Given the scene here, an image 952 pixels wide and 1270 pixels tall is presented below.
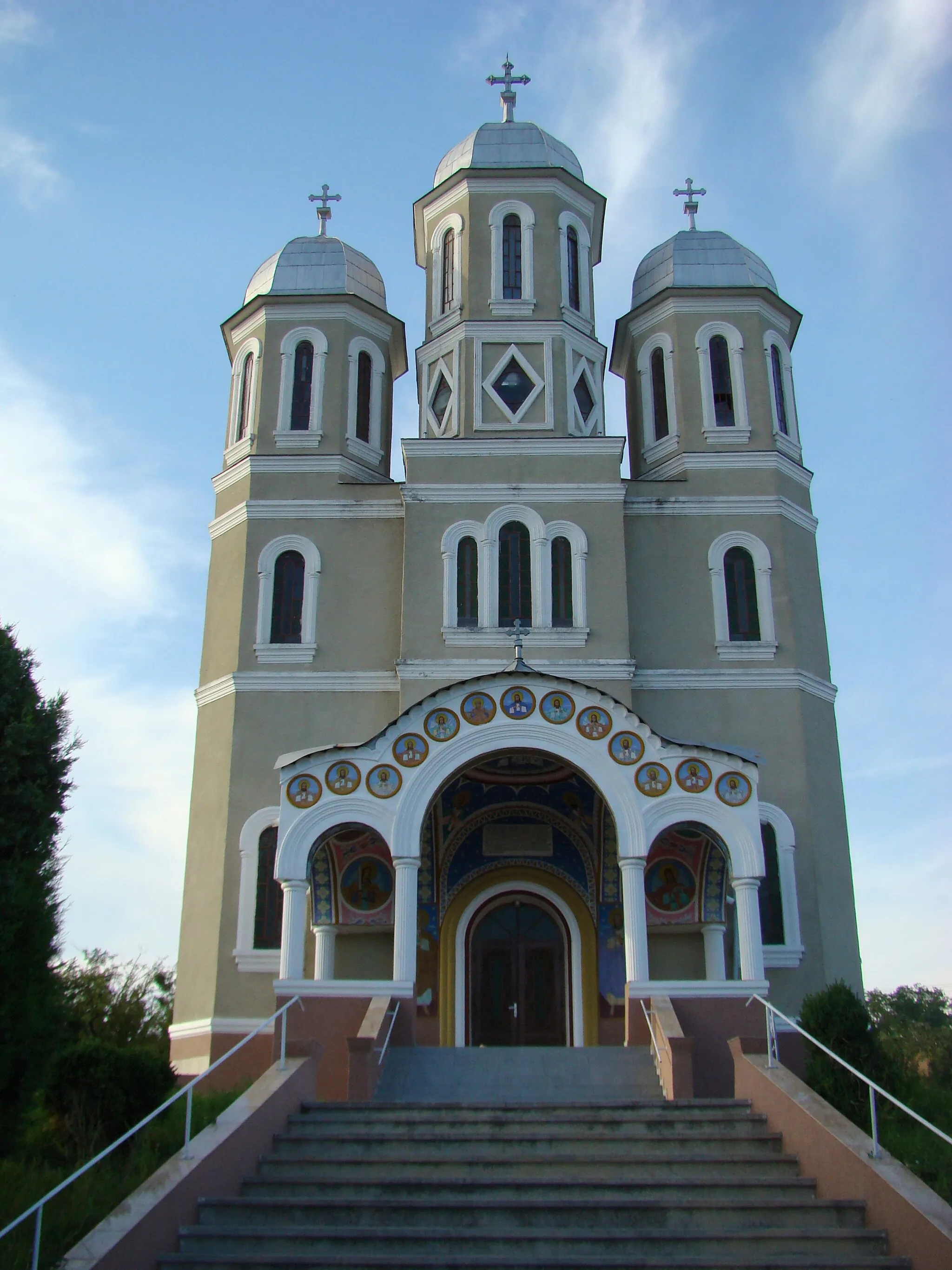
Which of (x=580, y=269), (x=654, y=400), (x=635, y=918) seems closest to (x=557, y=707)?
(x=635, y=918)

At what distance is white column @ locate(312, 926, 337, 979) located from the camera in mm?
17453

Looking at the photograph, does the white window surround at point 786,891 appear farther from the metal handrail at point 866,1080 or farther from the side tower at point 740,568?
the metal handrail at point 866,1080

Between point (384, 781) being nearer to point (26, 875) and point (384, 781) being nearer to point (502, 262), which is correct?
point (26, 875)

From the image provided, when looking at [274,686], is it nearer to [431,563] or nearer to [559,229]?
[431,563]

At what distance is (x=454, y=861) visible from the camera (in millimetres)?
18516

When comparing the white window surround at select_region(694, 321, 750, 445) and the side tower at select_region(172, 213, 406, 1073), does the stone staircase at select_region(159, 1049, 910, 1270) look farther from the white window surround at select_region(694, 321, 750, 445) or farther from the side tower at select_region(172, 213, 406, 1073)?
the white window surround at select_region(694, 321, 750, 445)

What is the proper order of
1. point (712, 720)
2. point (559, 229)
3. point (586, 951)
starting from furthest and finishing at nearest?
point (559, 229) → point (712, 720) → point (586, 951)

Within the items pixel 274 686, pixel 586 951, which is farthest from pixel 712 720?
pixel 274 686

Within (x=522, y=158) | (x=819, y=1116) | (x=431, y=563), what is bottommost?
(x=819, y=1116)

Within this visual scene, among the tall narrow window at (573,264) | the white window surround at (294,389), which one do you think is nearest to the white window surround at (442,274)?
the tall narrow window at (573,264)

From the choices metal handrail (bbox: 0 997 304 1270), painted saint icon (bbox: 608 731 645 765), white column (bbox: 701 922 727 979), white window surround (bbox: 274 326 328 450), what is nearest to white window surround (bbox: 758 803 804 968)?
white column (bbox: 701 922 727 979)

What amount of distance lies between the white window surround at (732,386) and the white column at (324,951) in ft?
34.0

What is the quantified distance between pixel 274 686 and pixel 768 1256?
12.9 meters

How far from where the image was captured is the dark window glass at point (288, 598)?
20578mm
